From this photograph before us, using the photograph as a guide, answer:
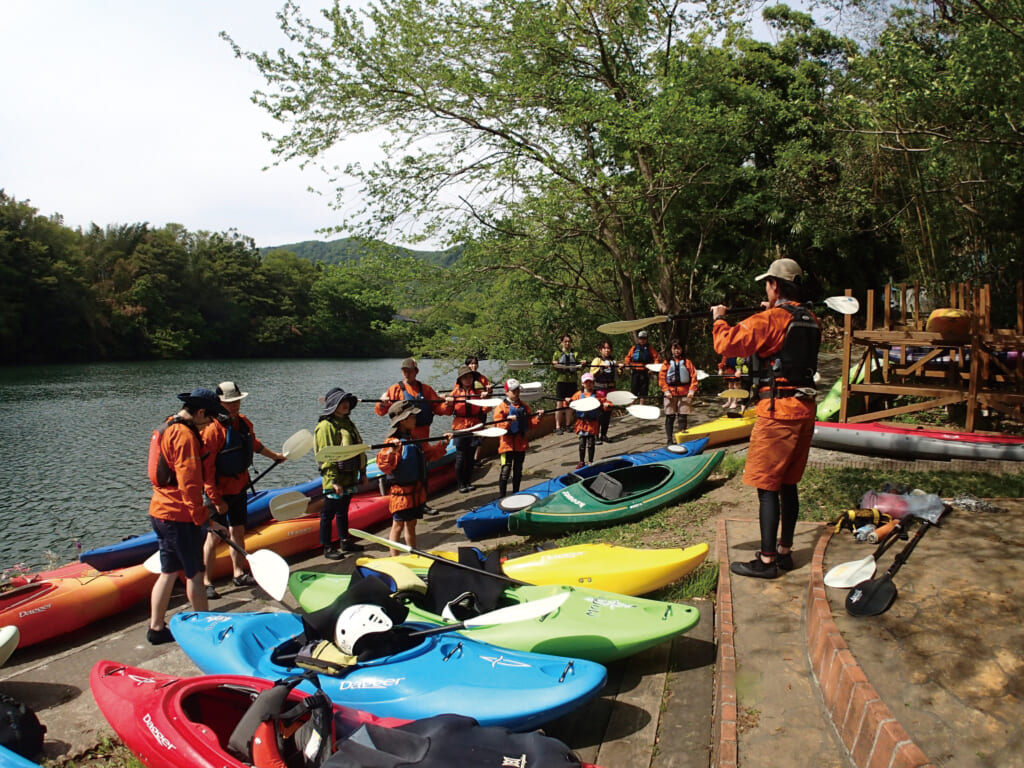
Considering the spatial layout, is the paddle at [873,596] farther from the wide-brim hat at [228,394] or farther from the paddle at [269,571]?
the wide-brim hat at [228,394]

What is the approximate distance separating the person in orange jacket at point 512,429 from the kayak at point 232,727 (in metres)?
4.54

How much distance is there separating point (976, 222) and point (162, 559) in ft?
52.9

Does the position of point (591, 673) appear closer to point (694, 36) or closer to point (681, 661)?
point (681, 661)

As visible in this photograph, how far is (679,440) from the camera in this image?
9.15 m

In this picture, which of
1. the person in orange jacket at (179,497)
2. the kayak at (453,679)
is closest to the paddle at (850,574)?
the kayak at (453,679)

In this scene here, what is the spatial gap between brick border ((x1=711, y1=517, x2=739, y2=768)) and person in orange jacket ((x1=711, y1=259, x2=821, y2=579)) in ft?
1.71

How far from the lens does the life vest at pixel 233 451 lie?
539cm

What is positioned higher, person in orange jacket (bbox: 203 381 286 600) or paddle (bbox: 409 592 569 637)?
person in orange jacket (bbox: 203 381 286 600)

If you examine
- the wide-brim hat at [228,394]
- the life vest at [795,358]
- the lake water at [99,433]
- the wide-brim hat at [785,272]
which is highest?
the wide-brim hat at [785,272]

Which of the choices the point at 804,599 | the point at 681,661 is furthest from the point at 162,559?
the point at 804,599

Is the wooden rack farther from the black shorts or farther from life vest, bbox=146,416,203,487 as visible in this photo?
life vest, bbox=146,416,203,487

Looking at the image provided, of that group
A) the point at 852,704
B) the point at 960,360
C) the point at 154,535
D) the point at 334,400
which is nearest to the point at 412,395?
the point at 334,400

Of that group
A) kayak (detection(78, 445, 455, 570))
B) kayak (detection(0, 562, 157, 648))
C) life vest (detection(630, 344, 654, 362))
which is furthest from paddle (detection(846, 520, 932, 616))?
life vest (detection(630, 344, 654, 362))

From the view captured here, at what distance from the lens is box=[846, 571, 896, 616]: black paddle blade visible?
3.15 m
